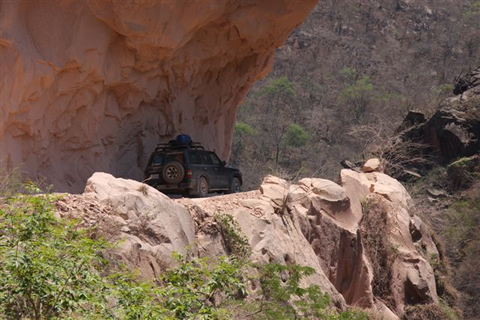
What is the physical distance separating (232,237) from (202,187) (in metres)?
5.65

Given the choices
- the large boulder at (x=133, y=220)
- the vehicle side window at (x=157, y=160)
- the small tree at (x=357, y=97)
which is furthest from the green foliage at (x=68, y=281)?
the small tree at (x=357, y=97)

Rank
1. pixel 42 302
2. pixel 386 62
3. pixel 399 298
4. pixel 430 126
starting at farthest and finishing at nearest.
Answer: pixel 386 62
pixel 430 126
pixel 399 298
pixel 42 302

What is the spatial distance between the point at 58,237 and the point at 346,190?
11860 millimetres

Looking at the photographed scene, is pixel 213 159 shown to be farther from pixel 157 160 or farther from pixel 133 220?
pixel 133 220

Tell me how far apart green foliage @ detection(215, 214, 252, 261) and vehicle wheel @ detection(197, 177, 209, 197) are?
5094 millimetres

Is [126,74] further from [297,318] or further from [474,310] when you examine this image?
[474,310]

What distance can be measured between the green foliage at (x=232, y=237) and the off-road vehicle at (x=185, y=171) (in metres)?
4.94

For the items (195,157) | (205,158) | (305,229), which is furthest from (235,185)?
(305,229)

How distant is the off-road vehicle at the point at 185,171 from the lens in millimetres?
17875

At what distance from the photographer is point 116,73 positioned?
18.7 meters

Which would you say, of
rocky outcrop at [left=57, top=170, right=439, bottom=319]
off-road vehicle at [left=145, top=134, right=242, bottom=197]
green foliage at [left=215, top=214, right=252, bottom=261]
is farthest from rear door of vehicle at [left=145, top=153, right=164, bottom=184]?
green foliage at [left=215, top=214, right=252, bottom=261]

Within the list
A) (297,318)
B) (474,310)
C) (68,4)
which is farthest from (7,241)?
(474,310)

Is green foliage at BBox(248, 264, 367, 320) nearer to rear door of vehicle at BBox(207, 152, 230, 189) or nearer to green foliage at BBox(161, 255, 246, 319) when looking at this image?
green foliage at BBox(161, 255, 246, 319)

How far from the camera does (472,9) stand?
206ft
